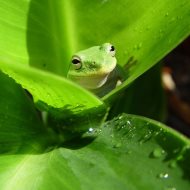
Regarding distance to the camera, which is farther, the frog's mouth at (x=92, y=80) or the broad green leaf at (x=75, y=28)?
the frog's mouth at (x=92, y=80)

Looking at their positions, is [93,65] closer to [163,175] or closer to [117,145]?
[117,145]

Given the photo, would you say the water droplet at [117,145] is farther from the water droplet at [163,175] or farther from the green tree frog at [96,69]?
the green tree frog at [96,69]

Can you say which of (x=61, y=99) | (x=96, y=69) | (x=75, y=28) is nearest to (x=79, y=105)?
(x=61, y=99)

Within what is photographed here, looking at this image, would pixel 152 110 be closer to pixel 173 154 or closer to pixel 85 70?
pixel 85 70

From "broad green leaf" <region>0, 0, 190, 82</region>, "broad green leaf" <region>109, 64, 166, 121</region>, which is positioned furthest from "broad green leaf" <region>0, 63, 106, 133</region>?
"broad green leaf" <region>109, 64, 166, 121</region>

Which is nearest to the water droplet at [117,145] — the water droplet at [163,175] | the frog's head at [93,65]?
the water droplet at [163,175]

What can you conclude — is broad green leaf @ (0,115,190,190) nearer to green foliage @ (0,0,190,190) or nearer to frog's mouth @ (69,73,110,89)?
green foliage @ (0,0,190,190)

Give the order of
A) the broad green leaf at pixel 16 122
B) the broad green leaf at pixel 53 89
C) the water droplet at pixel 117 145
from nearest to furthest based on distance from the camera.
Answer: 1. the broad green leaf at pixel 53 89
2. the water droplet at pixel 117 145
3. the broad green leaf at pixel 16 122

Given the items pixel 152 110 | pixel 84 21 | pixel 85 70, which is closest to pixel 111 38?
pixel 84 21
